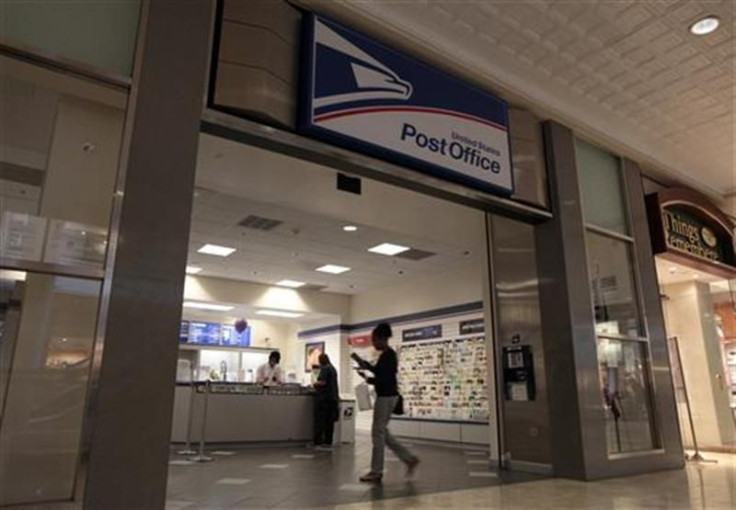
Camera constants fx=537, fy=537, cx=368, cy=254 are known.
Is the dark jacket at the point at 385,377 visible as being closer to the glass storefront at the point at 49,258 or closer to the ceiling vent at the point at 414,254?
the glass storefront at the point at 49,258

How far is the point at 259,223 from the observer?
27.1 ft

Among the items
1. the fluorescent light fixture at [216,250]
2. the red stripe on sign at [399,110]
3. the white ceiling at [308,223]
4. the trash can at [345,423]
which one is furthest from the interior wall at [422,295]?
the red stripe on sign at [399,110]

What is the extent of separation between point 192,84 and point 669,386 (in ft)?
19.3

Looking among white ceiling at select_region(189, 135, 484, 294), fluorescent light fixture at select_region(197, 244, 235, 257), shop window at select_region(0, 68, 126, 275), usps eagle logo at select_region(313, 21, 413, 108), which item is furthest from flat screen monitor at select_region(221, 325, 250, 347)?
shop window at select_region(0, 68, 126, 275)

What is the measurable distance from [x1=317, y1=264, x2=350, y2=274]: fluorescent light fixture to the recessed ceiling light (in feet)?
24.3

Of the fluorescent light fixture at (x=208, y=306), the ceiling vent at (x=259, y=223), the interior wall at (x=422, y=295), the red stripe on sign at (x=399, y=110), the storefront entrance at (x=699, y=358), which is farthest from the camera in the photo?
the fluorescent light fixture at (x=208, y=306)

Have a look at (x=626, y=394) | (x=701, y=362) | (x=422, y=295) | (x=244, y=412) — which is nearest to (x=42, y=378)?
(x=626, y=394)

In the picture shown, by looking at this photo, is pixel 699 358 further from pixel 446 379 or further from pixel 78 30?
pixel 78 30

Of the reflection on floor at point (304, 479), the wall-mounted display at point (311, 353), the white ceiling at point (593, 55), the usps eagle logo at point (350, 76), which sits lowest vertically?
the reflection on floor at point (304, 479)

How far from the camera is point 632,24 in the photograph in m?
4.58

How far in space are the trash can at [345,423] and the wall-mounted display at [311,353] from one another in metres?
4.95

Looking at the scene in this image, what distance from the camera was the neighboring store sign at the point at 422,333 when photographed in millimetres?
11195

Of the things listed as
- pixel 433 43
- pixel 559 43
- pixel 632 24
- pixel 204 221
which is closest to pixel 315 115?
pixel 433 43

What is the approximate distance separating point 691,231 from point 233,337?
11.7 m
